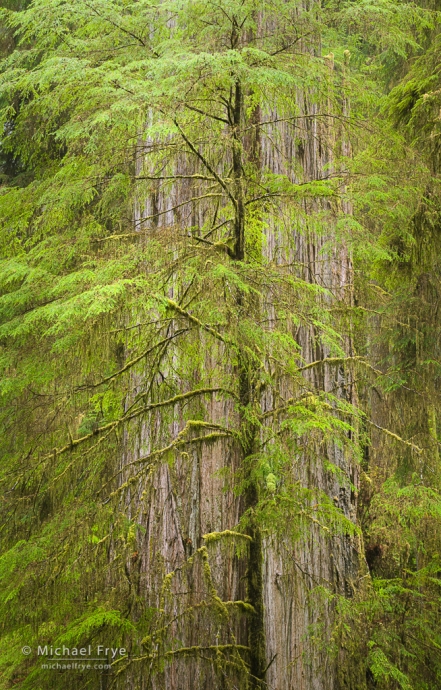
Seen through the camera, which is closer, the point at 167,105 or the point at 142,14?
the point at 167,105

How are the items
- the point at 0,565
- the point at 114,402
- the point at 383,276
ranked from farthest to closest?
1. the point at 383,276
2. the point at 114,402
3. the point at 0,565

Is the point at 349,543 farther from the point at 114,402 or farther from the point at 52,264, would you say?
the point at 52,264

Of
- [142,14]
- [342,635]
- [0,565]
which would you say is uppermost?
[142,14]

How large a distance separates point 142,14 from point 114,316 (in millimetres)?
1851

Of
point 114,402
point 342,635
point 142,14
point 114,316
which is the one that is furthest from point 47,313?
point 342,635

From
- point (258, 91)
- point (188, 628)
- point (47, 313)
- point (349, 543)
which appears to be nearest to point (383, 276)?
point (349, 543)

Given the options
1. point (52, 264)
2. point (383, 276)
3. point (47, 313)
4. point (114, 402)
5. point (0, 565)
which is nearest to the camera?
point (47, 313)

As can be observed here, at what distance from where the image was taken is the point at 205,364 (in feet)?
12.5

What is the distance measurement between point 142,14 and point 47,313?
A: 78.6 inches

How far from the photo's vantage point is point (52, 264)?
4.00 meters

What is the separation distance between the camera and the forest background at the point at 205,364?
2.85 m

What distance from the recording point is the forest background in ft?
9.36

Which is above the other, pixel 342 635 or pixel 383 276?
pixel 383 276

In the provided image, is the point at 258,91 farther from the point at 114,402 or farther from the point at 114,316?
the point at 114,402
